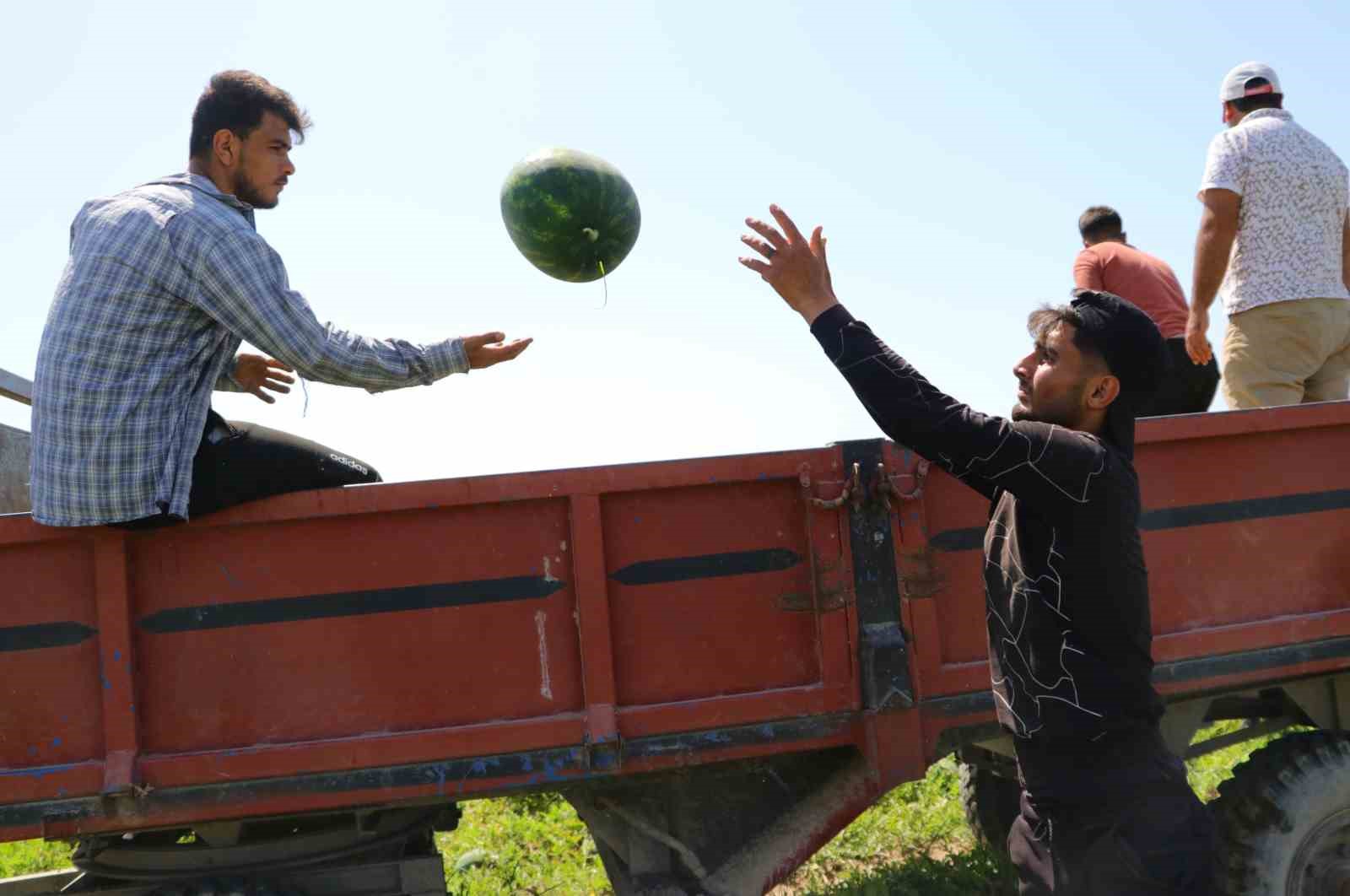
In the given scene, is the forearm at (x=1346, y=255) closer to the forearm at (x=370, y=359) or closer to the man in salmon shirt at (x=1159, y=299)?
the man in salmon shirt at (x=1159, y=299)

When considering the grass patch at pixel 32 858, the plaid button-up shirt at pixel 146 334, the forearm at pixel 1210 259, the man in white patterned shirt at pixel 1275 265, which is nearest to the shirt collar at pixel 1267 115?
the man in white patterned shirt at pixel 1275 265

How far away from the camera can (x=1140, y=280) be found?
553 centimetres

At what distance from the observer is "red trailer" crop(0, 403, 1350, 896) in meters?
3.14

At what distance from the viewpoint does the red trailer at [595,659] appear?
314 cm

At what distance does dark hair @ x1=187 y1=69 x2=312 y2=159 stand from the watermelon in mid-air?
34.6 inches

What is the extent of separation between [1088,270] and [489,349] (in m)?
3.42

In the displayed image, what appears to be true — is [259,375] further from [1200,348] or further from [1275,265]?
[1275,265]

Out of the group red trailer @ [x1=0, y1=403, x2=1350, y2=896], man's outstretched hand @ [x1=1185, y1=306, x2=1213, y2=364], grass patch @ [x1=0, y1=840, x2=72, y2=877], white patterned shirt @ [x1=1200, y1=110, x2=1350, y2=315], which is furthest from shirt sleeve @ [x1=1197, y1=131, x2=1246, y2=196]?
grass patch @ [x1=0, y1=840, x2=72, y2=877]

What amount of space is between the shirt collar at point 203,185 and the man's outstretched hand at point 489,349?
78 centimetres

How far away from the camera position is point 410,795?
127 inches

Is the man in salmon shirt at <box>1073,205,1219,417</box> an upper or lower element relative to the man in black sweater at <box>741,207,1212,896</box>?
upper

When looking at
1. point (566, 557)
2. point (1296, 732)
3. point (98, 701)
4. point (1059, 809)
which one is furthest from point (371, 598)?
point (1296, 732)

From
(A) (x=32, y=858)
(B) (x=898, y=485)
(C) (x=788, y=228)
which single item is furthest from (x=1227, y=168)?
(A) (x=32, y=858)

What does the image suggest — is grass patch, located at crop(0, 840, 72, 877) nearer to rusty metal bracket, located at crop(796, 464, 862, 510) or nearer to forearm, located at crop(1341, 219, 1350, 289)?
rusty metal bracket, located at crop(796, 464, 862, 510)
